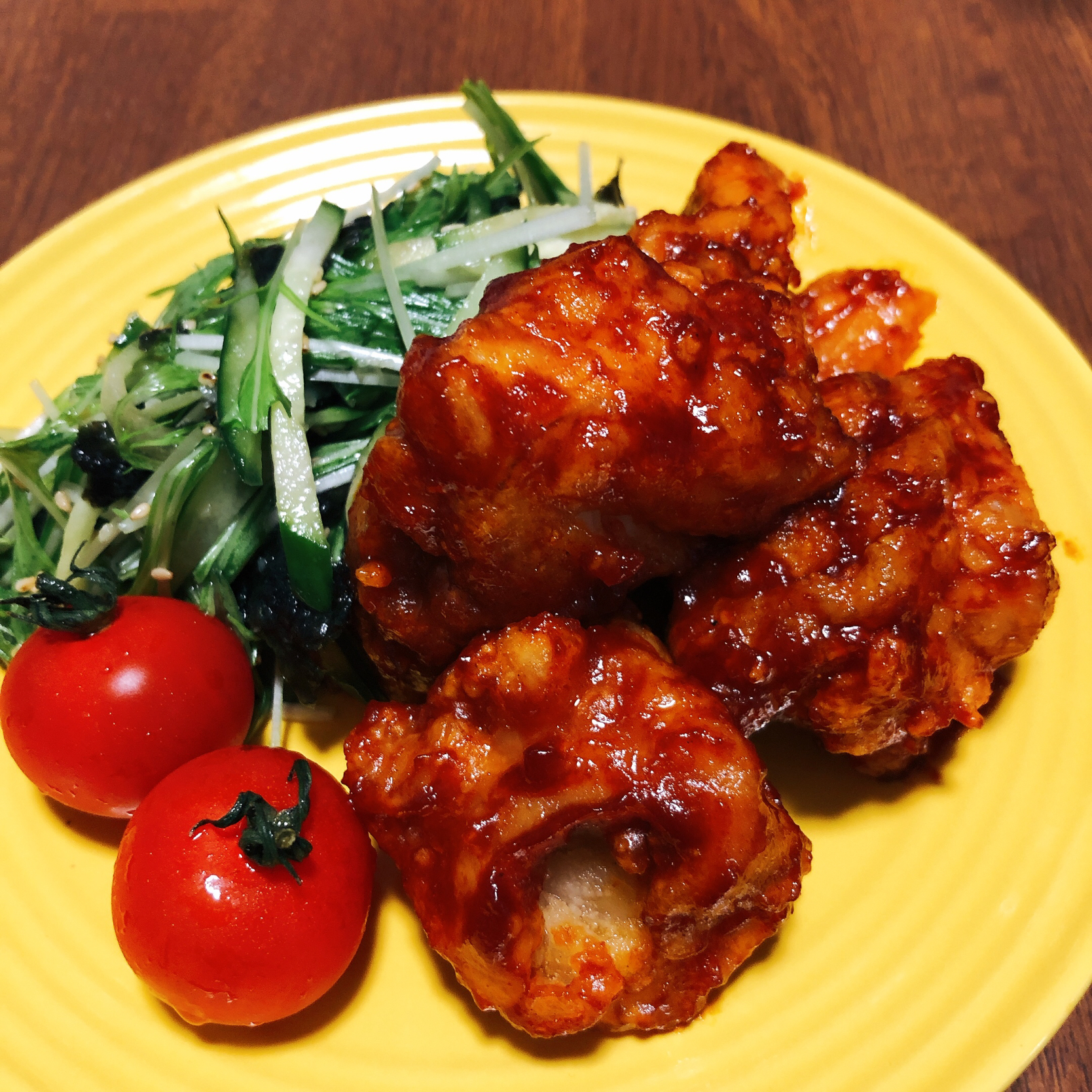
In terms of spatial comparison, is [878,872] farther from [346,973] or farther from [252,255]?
[252,255]

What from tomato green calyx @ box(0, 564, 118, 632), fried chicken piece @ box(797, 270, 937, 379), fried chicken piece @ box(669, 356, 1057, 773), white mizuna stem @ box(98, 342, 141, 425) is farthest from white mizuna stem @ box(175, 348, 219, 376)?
fried chicken piece @ box(797, 270, 937, 379)

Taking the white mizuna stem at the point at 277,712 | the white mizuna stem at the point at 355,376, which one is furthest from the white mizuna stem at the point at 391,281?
the white mizuna stem at the point at 277,712

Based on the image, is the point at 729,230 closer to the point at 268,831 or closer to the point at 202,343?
the point at 202,343

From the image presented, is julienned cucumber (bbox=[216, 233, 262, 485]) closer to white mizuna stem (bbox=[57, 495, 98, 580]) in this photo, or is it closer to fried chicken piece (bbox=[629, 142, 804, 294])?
white mizuna stem (bbox=[57, 495, 98, 580])

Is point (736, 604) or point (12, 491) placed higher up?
point (736, 604)

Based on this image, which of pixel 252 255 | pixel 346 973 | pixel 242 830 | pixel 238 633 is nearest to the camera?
pixel 242 830

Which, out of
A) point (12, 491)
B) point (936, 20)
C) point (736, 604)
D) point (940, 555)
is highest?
point (936, 20)

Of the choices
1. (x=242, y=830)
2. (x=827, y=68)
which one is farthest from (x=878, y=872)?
(x=827, y=68)
